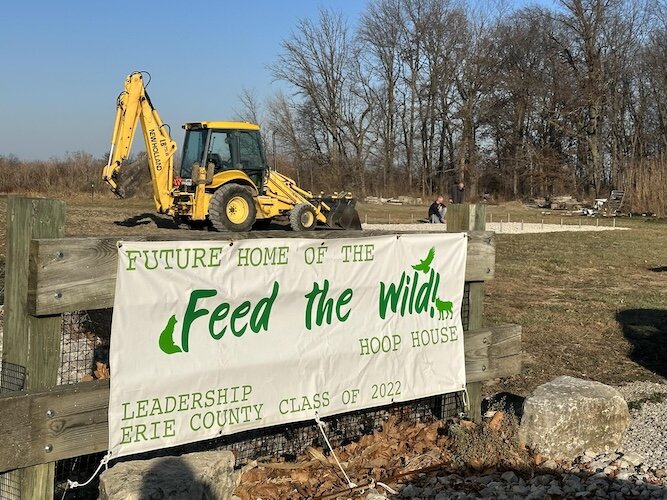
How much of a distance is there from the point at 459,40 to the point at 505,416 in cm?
5562

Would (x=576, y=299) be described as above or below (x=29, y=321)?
below

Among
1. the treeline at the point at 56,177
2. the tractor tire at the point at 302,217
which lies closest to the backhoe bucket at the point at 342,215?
the tractor tire at the point at 302,217

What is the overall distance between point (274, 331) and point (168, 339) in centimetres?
66

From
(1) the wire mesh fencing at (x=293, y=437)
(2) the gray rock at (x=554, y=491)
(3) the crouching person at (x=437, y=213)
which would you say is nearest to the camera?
(2) the gray rock at (x=554, y=491)

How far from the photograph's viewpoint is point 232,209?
1819 centimetres

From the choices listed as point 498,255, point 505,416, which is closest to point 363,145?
point 498,255

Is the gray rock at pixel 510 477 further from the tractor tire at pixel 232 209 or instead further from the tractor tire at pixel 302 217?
the tractor tire at pixel 302 217

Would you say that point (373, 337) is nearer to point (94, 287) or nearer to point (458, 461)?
point (458, 461)

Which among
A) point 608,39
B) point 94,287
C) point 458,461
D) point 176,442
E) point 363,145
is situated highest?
point 608,39

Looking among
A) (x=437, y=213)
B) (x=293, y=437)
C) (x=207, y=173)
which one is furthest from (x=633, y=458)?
(x=437, y=213)

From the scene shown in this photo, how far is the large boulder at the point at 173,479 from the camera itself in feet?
10.9

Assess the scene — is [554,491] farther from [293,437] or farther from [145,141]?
[145,141]

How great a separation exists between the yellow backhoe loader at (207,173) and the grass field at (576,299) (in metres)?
1.79

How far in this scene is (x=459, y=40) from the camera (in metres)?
57.8
